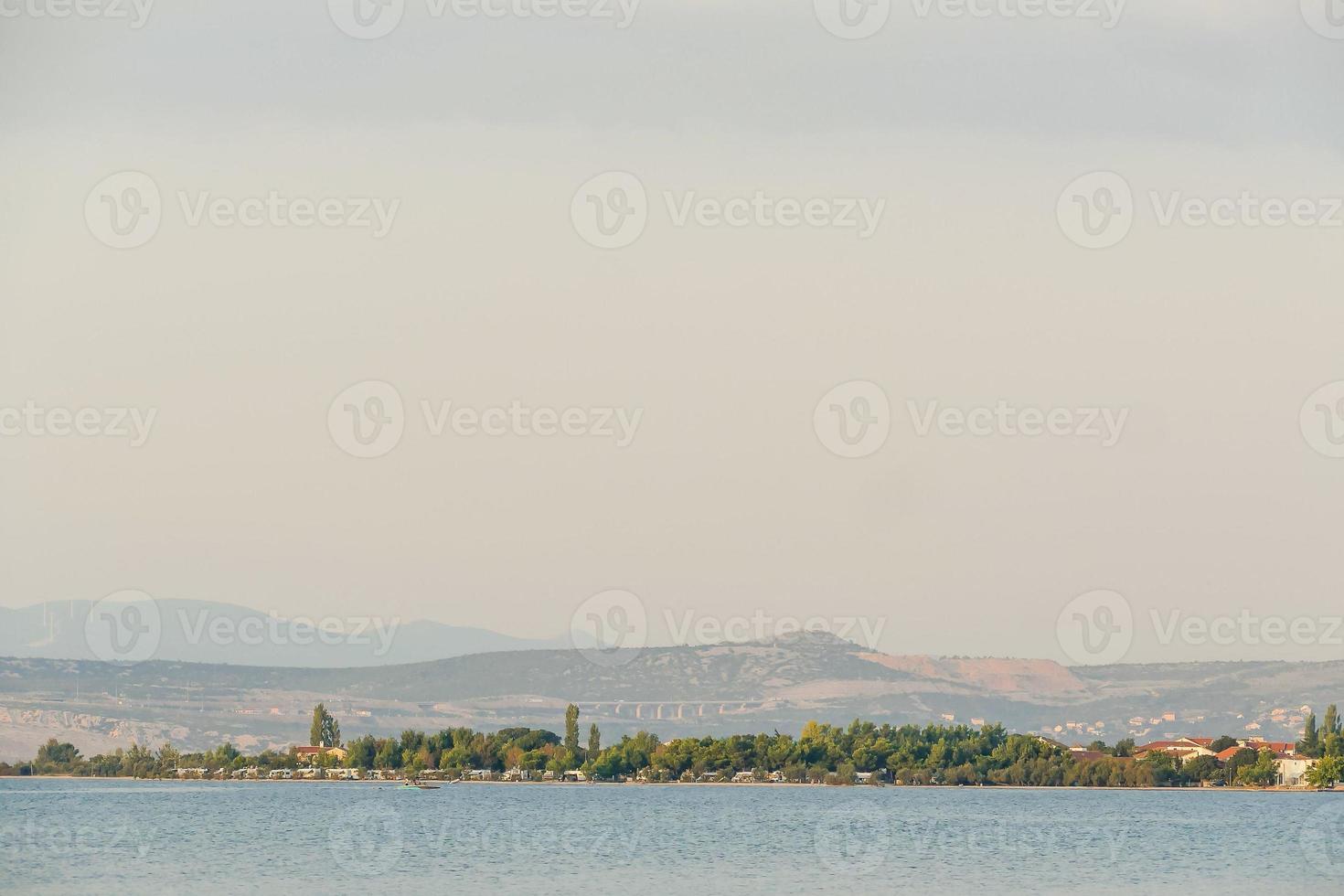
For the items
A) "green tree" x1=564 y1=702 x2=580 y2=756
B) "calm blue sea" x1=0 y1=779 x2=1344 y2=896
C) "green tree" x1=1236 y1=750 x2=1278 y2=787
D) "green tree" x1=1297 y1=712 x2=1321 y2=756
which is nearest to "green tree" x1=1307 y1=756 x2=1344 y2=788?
"green tree" x1=1236 y1=750 x2=1278 y2=787

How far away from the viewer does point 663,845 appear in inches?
3570

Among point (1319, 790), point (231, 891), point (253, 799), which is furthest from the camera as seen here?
point (1319, 790)

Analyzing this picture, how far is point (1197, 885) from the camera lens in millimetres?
73062

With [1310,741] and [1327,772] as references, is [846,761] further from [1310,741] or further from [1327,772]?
[1327,772]

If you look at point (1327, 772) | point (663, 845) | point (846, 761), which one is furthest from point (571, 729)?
point (663, 845)

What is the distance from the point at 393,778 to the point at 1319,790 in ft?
281

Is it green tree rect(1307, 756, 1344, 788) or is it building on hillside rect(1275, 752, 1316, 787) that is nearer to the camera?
green tree rect(1307, 756, 1344, 788)

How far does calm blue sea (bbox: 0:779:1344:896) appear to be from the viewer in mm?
72688

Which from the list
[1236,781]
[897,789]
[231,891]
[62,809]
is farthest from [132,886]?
[1236,781]

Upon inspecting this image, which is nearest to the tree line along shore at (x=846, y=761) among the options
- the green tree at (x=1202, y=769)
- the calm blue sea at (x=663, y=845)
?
the green tree at (x=1202, y=769)

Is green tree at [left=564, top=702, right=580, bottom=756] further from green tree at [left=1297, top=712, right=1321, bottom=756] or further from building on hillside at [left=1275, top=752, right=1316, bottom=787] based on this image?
green tree at [left=1297, top=712, right=1321, bottom=756]

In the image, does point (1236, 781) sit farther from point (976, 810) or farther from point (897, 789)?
point (976, 810)

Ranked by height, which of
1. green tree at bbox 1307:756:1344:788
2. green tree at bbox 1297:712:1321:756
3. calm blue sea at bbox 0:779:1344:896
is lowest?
calm blue sea at bbox 0:779:1344:896

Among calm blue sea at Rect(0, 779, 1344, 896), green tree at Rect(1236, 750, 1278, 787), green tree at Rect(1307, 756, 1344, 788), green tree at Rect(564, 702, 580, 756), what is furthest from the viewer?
green tree at Rect(564, 702, 580, 756)
